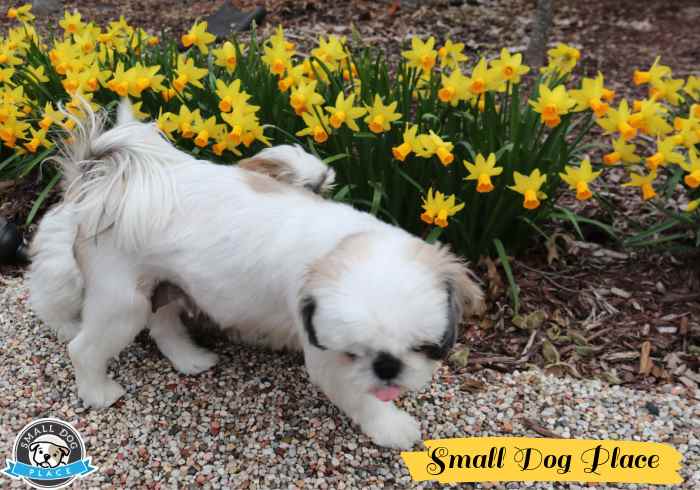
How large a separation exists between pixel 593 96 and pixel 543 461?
146cm

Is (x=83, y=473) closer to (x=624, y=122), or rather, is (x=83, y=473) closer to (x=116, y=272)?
(x=116, y=272)

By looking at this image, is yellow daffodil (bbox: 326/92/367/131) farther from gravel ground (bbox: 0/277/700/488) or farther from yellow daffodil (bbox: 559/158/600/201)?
gravel ground (bbox: 0/277/700/488)

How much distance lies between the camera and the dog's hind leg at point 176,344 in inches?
104

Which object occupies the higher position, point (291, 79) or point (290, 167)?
point (291, 79)

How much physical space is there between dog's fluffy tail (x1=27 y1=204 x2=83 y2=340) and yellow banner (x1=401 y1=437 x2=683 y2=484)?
141cm

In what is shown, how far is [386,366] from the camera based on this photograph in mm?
1730

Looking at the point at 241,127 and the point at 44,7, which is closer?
the point at 241,127

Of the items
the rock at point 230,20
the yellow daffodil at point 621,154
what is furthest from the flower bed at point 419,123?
the rock at point 230,20

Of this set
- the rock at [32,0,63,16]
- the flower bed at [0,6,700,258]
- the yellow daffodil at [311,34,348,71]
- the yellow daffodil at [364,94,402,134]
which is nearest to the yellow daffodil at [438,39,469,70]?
the flower bed at [0,6,700,258]

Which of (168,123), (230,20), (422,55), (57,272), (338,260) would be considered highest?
(422,55)

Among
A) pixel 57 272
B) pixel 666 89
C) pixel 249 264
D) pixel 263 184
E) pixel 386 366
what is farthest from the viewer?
pixel 666 89

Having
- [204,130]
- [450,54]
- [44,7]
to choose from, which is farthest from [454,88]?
[44,7]

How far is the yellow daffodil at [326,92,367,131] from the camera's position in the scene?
8.88 ft

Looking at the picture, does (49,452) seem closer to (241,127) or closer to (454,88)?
(241,127)
